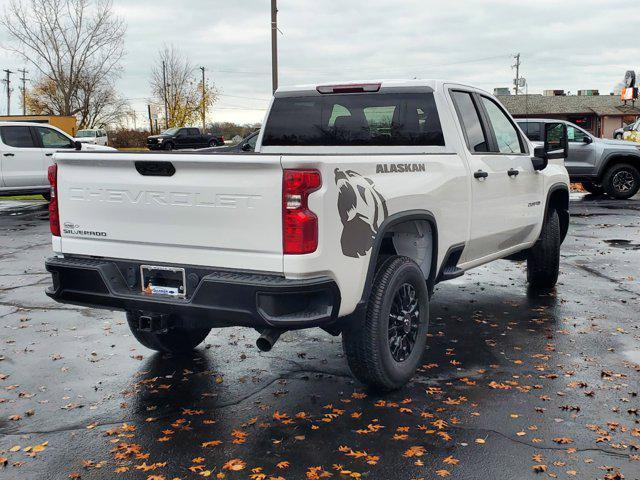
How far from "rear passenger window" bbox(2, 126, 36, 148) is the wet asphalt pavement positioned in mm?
10368

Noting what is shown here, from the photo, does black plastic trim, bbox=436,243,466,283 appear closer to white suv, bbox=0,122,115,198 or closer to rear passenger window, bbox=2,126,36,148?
white suv, bbox=0,122,115,198

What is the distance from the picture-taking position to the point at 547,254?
7.61 meters

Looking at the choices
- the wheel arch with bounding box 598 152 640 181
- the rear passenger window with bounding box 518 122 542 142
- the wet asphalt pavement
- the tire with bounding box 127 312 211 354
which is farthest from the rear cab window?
the wheel arch with bounding box 598 152 640 181

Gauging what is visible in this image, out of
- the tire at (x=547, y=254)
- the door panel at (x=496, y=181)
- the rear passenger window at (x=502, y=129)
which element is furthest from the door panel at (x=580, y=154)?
the rear passenger window at (x=502, y=129)

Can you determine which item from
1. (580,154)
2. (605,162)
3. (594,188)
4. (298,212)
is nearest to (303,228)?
(298,212)

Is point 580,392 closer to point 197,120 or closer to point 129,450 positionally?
point 129,450

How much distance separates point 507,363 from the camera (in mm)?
5418

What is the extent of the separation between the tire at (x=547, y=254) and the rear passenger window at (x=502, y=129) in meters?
1.11

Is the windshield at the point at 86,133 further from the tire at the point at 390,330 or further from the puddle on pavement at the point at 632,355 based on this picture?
the puddle on pavement at the point at 632,355

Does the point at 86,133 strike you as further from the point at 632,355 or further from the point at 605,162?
the point at 632,355

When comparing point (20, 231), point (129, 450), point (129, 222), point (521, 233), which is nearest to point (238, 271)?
point (129, 222)

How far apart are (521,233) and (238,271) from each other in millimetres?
3764

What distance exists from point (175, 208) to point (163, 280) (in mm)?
460

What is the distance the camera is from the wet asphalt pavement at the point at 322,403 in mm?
3779
